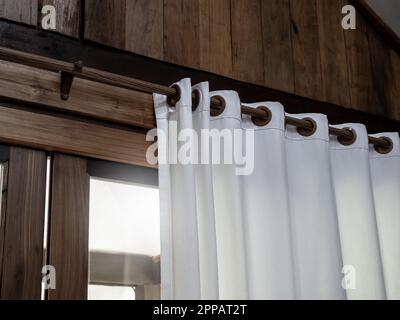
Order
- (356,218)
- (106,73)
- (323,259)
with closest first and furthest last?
(106,73) → (323,259) → (356,218)

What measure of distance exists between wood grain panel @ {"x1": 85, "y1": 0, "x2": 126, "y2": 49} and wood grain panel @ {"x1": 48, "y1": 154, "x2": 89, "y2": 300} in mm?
356

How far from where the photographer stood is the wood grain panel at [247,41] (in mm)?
2141

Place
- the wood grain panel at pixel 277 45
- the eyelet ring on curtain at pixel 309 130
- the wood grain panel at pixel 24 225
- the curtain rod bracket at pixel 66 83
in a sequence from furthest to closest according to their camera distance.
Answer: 1. the wood grain panel at pixel 277 45
2. the eyelet ring on curtain at pixel 309 130
3. the curtain rod bracket at pixel 66 83
4. the wood grain panel at pixel 24 225

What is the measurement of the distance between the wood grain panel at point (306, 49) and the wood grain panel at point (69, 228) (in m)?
0.84

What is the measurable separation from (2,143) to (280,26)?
1.04m

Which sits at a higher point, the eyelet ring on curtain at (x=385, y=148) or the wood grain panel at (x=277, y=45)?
the wood grain panel at (x=277, y=45)

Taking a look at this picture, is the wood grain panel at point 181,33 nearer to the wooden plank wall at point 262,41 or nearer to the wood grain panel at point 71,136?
the wooden plank wall at point 262,41

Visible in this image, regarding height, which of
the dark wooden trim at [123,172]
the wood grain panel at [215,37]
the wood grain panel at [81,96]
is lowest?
the dark wooden trim at [123,172]

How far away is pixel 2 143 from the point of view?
1.68m

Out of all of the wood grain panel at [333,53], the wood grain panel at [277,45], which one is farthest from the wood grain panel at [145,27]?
the wood grain panel at [333,53]

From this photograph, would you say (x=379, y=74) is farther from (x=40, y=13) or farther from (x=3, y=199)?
(x=3, y=199)

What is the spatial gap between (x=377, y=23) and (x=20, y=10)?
133cm
